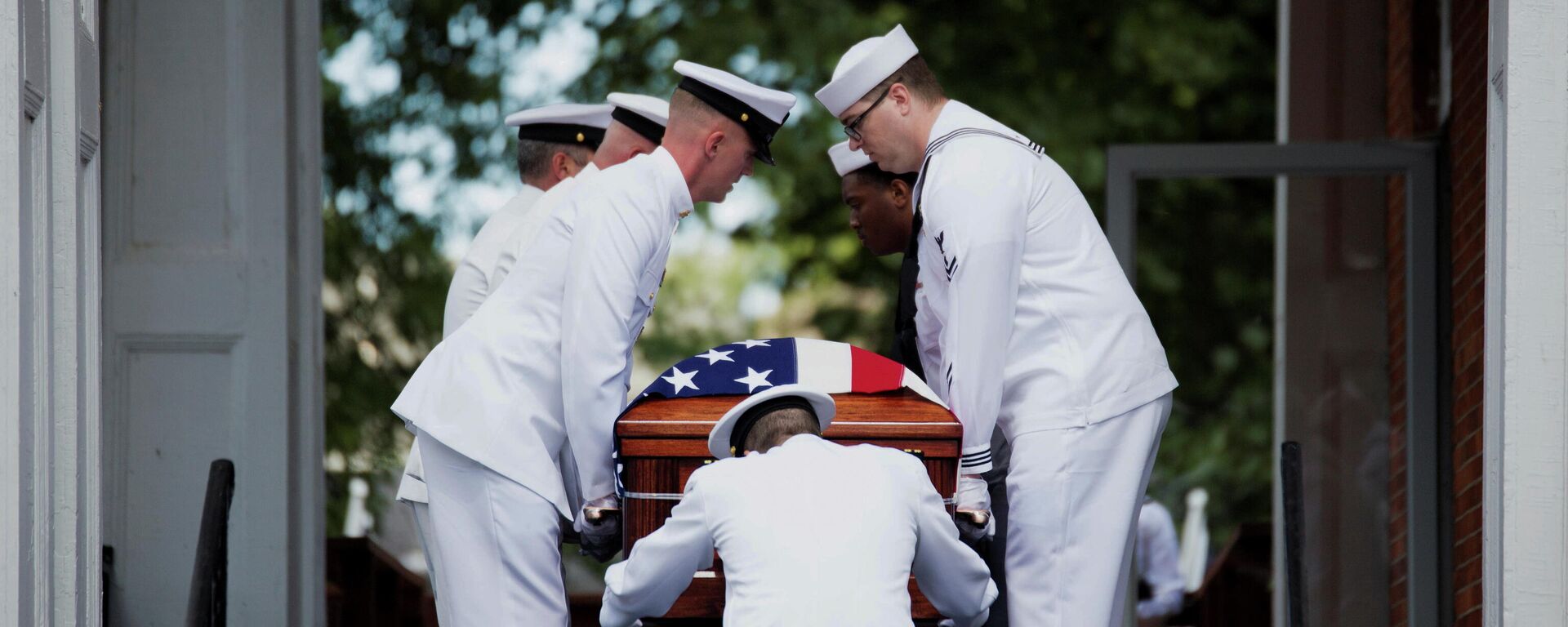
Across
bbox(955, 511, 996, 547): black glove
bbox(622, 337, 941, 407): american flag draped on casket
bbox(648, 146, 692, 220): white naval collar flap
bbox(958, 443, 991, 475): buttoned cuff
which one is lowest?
bbox(955, 511, 996, 547): black glove

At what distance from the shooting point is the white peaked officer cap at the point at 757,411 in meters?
3.64

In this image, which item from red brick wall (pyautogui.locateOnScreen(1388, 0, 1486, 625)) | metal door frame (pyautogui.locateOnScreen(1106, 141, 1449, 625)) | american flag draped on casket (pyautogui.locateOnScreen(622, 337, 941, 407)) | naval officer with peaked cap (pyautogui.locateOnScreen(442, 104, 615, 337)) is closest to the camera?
american flag draped on casket (pyautogui.locateOnScreen(622, 337, 941, 407))

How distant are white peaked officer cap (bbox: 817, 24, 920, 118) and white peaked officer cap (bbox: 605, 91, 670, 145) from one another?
76cm

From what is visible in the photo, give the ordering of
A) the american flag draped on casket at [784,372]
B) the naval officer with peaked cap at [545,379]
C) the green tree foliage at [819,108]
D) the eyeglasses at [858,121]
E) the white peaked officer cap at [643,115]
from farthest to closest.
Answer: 1. the green tree foliage at [819,108]
2. the white peaked officer cap at [643,115]
3. the eyeglasses at [858,121]
4. the naval officer with peaked cap at [545,379]
5. the american flag draped on casket at [784,372]

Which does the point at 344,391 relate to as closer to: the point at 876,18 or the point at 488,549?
the point at 876,18

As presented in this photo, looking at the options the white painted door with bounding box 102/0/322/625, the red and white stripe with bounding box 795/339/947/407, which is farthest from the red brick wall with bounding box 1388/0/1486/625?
A: the white painted door with bounding box 102/0/322/625

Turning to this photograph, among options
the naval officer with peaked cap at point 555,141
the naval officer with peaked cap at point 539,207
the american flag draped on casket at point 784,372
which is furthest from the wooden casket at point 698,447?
the naval officer with peaked cap at point 555,141

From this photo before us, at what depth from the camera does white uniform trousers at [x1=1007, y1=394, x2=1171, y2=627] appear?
13.5 ft

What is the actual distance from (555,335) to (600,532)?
48cm

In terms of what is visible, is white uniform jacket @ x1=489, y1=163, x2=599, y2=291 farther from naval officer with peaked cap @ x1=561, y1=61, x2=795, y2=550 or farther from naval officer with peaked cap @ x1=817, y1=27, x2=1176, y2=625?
naval officer with peaked cap @ x1=817, y1=27, x2=1176, y2=625

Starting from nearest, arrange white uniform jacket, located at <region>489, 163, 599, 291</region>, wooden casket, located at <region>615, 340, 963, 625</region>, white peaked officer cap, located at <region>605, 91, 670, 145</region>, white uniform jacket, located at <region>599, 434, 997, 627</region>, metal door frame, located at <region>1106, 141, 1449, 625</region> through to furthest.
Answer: white uniform jacket, located at <region>599, 434, 997, 627</region>
wooden casket, located at <region>615, 340, 963, 625</region>
white uniform jacket, located at <region>489, 163, 599, 291</region>
white peaked officer cap, located at <region>605, 91, 670, 145</region>
metal door frame, located at <region>1106, 141, 1449, 625</region>

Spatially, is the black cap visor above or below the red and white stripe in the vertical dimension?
above

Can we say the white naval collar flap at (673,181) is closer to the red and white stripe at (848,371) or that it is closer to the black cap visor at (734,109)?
the black cap visor at (734,109)

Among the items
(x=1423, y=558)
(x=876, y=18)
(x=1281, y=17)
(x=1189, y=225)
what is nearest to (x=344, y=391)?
(x=876, y=18)
